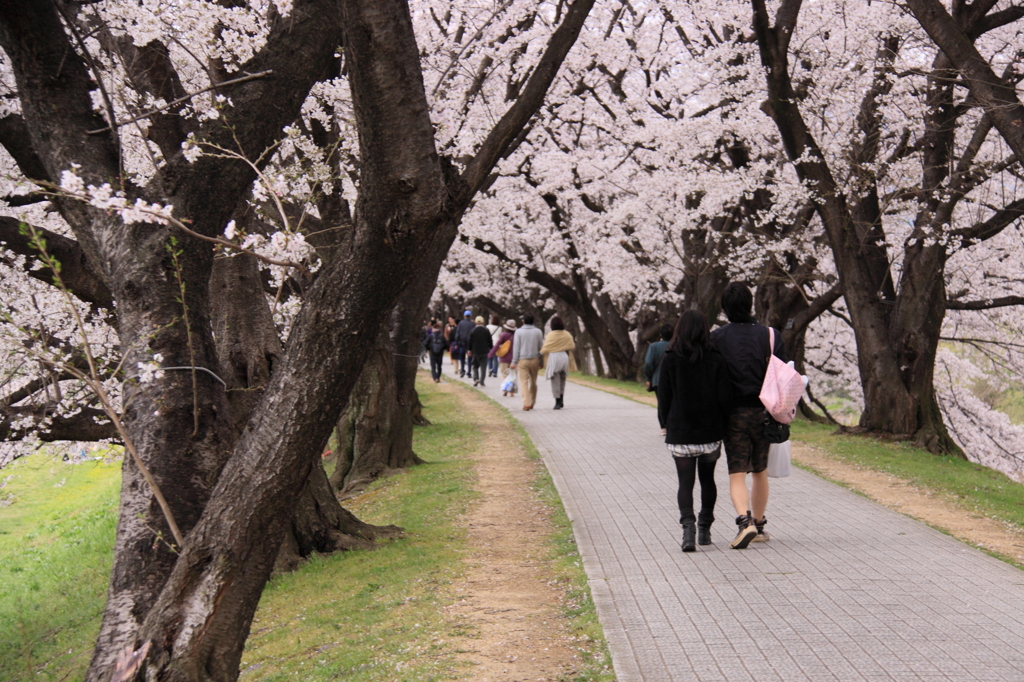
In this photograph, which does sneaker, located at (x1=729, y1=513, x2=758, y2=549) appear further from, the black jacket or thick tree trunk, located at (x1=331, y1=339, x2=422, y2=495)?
thick tree trunk, located at (x1=331, y1=339, x2=422, y2=495)

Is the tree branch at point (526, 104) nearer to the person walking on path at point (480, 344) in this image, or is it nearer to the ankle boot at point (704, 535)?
the ankle boot at point (704, 535)

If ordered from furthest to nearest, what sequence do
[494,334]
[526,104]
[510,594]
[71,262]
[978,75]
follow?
[494,334]
[978,75]
[71,262]
[510,594]
[526,104]

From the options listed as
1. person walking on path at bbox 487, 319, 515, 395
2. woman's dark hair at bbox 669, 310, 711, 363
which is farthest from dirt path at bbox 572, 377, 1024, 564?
person walking on path at bbox 487, 319, 515, 395

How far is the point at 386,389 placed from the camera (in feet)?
40.0

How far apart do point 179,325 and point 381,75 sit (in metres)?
1.79

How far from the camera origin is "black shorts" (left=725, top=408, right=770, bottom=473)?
7.11 meters

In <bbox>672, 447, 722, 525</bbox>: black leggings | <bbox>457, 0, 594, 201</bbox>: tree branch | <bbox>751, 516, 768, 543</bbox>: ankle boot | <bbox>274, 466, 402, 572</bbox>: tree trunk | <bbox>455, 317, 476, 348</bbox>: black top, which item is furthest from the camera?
<bbox>455, 317, 476, 348</bbox>: black top

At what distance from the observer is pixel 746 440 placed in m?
7.14

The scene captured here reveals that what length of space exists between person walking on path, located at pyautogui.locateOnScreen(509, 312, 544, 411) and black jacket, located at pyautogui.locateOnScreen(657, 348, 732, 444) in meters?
11.0

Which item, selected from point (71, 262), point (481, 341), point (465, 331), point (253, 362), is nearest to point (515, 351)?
point (481, 341)

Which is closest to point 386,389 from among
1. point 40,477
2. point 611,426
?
point 611,426

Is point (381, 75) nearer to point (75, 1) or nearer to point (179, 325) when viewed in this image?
point (179, 325)

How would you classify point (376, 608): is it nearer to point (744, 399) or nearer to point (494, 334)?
point (744, 399)

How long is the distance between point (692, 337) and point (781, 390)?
76 cm
